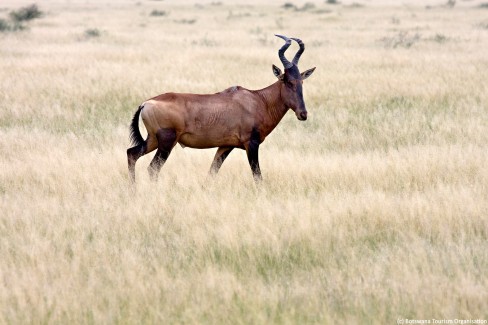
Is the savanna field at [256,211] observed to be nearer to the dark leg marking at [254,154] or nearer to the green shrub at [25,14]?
the dark leg marking at [254,154]

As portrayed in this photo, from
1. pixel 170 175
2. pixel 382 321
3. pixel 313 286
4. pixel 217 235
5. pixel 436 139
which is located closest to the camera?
pixel 382 321

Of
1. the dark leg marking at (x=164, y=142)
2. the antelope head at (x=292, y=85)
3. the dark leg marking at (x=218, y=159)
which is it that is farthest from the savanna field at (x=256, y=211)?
the antelope head at (x=292, y=85)

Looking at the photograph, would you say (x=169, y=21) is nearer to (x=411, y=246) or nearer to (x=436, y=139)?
(x=436, y=139)

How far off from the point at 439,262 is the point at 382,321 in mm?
1159

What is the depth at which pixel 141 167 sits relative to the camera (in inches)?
390

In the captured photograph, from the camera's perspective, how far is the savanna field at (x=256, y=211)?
507 centimetres

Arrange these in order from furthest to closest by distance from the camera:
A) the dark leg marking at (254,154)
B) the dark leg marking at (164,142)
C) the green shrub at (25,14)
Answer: the green shrub at (25,14) < the dark leg marking at (254,154) < the dark leg marking at (164,142)

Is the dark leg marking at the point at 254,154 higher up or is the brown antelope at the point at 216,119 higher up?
the brown antelope at the point at 216,119

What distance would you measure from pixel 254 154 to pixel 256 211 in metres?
1.37

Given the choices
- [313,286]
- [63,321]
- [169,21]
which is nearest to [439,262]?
[313,286]

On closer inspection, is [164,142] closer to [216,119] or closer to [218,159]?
[216,119]

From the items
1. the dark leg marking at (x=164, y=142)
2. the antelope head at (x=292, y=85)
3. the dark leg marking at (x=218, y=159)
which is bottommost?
the dark leg marking at (x=218, y=159)

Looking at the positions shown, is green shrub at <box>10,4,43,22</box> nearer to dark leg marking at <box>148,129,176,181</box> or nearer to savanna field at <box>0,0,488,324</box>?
savanna field at <box>0,0,488,324</box>

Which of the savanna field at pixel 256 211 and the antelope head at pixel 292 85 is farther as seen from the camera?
the antelope head at pixel 292 85
